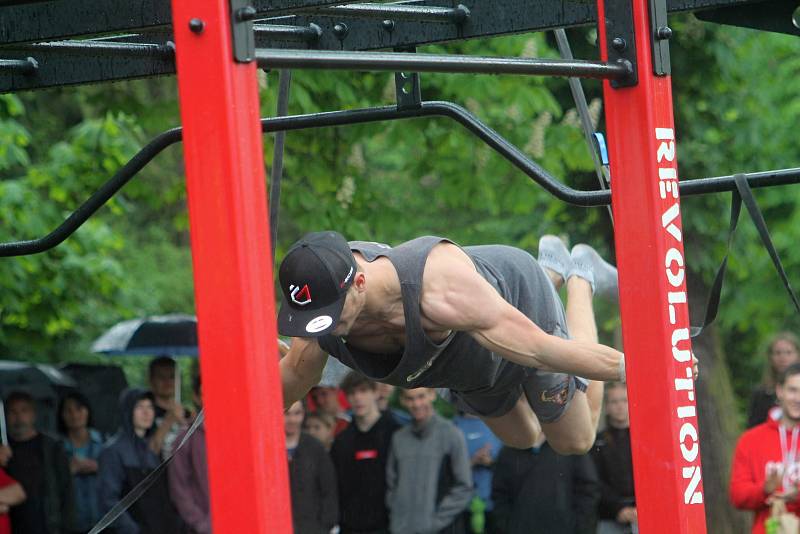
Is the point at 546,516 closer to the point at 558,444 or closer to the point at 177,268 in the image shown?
the point at 558,444

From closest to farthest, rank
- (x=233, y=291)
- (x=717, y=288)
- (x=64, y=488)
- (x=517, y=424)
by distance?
(x=233, y=291) → (x=717, y=288) → (x=517, y=424) → (x=64, y=488)

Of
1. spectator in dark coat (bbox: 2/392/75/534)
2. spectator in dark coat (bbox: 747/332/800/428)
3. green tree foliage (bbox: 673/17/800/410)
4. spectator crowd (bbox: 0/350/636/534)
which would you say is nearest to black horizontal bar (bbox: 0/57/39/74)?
spectator crowd (bbox: 0/350/636/534)

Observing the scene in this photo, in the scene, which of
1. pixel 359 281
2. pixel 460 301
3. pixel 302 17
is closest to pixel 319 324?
pixel 359 281

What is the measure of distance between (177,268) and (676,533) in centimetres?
1636

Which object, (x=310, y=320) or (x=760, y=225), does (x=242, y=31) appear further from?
(x=760, y=225)

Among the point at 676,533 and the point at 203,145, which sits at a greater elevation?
the point at 203,145

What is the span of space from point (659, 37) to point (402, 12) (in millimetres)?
962

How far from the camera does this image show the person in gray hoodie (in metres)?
7.05

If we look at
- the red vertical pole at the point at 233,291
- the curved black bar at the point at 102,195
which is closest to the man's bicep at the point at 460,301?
the curved black bar at the point at 102,195

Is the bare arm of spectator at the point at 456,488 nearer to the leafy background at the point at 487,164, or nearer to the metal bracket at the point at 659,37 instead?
the leafy background at the point at 487,164

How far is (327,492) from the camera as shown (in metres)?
7.03

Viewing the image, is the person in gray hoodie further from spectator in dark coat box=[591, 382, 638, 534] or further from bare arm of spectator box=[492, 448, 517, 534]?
spectator in dark coat box=[591, 382, 638, 534]

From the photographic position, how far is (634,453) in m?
2.27

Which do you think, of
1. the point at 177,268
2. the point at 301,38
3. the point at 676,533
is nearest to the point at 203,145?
the point at 676,533
